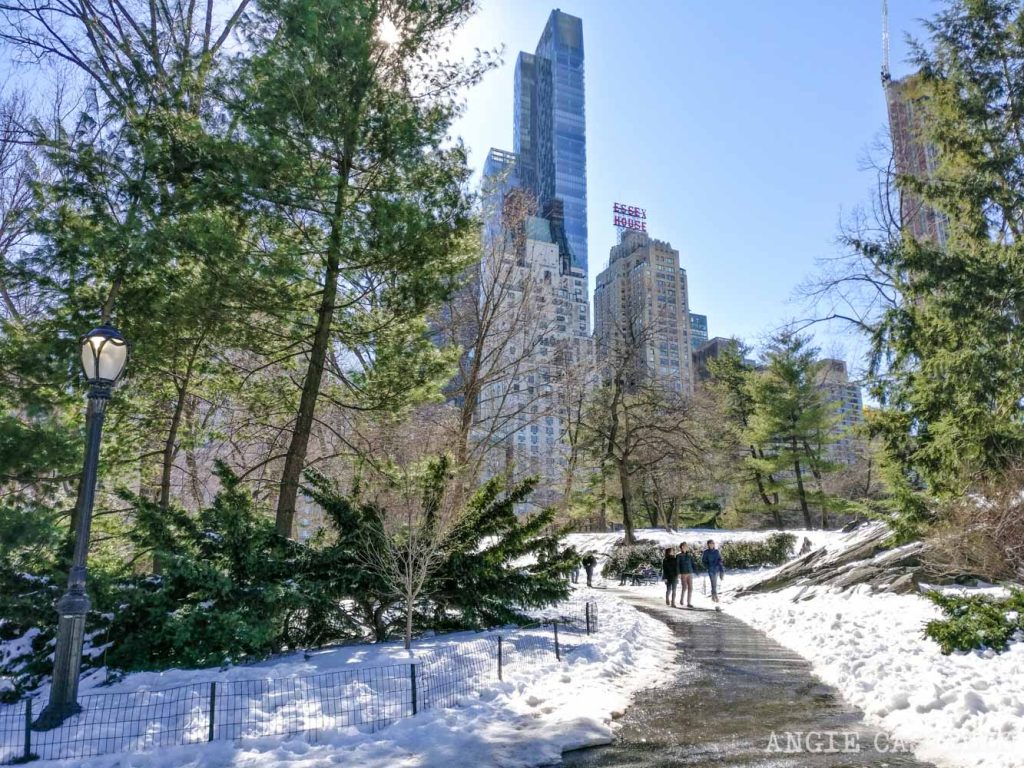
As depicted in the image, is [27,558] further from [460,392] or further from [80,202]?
[460,392]

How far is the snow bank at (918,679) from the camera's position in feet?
17.3

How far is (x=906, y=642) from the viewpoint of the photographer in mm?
8852

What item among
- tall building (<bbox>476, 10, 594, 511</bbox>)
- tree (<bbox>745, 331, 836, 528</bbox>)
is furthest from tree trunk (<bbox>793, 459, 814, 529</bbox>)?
tall building (<bbox>476, 10, 594, 511</bbox>)

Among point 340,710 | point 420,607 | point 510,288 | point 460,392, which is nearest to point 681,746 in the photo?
point 340,710

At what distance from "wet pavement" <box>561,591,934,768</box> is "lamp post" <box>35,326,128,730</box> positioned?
494cm

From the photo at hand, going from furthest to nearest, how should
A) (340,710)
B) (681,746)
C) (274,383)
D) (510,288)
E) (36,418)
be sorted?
(510,288) → (274,383) → (36,418) → (340,710) → (681,746)

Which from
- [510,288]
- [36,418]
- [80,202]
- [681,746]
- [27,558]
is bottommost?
[681,746]

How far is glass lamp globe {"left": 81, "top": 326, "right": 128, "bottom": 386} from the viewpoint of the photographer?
6828mm

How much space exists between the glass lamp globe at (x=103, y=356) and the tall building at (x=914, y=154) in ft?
49.4

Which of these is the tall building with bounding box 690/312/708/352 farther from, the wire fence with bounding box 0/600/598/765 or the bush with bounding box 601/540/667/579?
the wire fence with bounding box 0/600/598/765

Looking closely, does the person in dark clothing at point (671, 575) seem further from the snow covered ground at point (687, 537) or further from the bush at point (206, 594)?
the bush at point (206, 594)

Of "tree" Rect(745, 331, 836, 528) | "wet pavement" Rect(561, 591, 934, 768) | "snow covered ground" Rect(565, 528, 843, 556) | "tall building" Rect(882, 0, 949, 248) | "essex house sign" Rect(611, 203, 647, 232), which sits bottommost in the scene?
"wet pavement" Rect(561, 591, 934, 768)

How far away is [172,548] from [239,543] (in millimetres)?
1021

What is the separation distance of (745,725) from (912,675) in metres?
2.39
